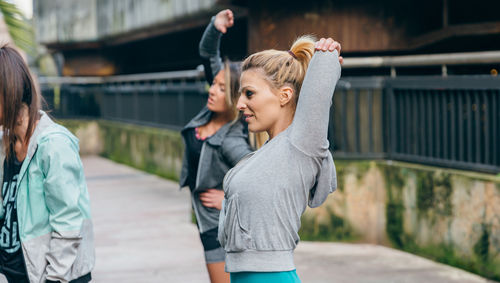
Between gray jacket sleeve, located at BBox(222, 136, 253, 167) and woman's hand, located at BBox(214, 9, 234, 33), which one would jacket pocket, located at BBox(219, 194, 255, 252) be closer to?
gray jacket sleeve, located at BBox(222, 136, 253, 167)

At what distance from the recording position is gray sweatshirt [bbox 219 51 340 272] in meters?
2.58

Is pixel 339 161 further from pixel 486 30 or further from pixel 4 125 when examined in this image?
pixel 4 125

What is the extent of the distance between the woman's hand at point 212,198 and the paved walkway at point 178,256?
219 centimetres

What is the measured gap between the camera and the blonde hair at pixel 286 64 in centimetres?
275

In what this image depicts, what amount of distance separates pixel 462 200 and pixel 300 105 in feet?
15.0

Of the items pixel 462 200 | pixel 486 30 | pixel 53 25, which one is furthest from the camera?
pixel 53 25

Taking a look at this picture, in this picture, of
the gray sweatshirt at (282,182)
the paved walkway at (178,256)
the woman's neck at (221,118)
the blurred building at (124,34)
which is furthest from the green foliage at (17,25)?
the blurred building at (124,34)

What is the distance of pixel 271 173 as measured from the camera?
2.62 metres

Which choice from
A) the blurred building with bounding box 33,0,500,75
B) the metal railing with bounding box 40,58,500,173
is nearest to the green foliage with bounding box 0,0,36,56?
the metal railing with bounding box 40,58,500,173

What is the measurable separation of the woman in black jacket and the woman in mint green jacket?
118cm

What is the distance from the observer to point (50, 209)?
3246mm

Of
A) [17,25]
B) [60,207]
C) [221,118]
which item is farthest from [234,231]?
[221,118]

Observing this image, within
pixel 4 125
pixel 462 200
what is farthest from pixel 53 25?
pixel 4 125

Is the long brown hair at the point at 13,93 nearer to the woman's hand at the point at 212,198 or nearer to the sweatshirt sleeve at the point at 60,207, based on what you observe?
the sweatshirt sleeve at the point at 60,207
